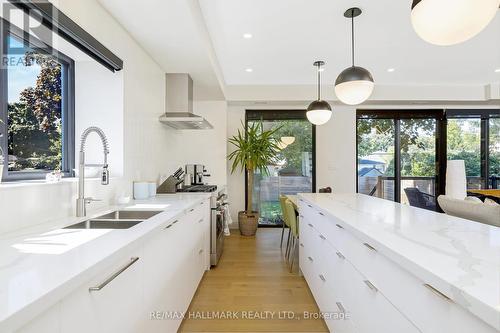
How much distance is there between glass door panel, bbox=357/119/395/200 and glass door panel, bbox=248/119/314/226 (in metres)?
1.09

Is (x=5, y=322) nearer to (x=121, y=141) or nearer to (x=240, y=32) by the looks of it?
(x=121, y=141)

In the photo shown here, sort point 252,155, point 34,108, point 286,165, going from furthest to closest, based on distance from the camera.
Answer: point 286,165 < point 252,155 < point 34,108

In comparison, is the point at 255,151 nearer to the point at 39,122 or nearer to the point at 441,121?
the point at 39,122

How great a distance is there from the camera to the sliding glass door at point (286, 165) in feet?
18.9

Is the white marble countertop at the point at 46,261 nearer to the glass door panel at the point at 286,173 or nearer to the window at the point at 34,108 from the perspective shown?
the window at the point at 34,108

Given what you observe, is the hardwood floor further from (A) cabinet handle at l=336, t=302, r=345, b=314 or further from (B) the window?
(B) the window

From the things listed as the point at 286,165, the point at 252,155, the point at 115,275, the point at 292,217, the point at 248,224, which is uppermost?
the point at 252,155

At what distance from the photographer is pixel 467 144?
19.2ft

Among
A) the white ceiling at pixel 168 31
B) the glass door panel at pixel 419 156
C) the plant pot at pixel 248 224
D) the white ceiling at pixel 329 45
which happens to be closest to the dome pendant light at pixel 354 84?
the white ceiling at pixel 329 45

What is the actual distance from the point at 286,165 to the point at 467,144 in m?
3.71

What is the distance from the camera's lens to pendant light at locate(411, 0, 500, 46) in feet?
4.01

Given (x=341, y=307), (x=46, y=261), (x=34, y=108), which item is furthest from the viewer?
(x=34, y=108)

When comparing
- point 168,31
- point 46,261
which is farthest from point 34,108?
point 46,261

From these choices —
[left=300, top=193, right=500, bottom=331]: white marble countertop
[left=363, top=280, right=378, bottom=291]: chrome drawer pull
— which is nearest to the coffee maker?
[left=300, top=193, right=500, bottom=331]: white marble countertop
